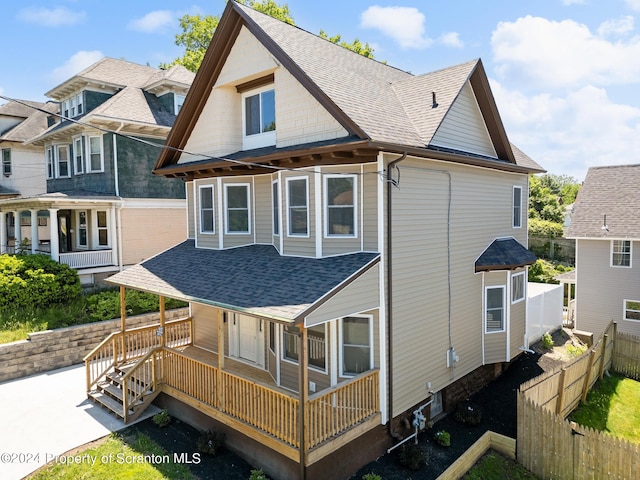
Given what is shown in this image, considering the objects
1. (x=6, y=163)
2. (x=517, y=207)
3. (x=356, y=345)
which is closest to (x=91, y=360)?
(x=356, y=345)

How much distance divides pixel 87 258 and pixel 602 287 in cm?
2272

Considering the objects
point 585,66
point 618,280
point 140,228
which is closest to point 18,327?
point 140,228

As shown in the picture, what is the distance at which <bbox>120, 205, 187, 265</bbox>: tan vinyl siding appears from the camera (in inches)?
776

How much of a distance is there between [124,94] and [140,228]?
7.04 m

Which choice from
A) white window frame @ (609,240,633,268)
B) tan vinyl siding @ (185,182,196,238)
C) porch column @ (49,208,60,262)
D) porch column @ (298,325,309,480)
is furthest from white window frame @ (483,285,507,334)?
porch column @ (49,208,60,262)

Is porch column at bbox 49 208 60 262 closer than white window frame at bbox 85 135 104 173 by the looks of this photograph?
Yes

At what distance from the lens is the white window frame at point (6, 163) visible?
27.0 meters

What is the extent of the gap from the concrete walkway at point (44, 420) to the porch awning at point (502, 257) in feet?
32.8

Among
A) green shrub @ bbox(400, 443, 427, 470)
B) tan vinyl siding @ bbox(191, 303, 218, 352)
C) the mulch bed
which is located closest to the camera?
the mulch bed

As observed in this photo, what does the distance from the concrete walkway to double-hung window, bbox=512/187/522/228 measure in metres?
12.8

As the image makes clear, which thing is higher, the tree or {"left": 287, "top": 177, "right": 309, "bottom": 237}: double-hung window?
the tree

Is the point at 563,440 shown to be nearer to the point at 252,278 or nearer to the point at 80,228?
the point at 252,278

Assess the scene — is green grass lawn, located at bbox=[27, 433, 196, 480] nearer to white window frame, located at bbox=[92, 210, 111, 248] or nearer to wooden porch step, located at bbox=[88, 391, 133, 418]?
wooden porch step, located at bbox=[88, 391, 133, 418]

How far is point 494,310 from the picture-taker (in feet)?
41.7
